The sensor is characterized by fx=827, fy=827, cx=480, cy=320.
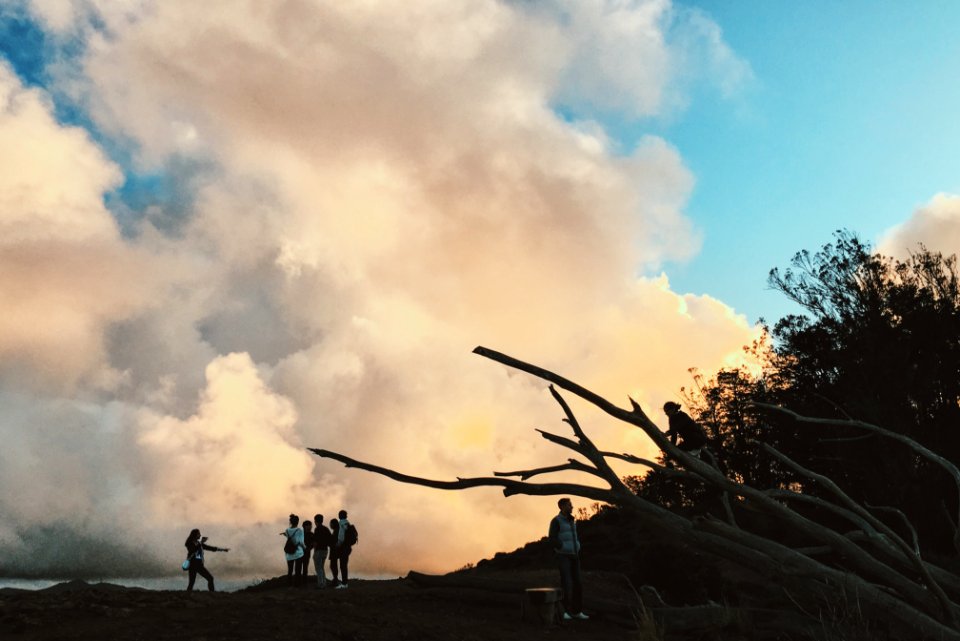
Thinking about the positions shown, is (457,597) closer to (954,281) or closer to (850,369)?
(850,369)

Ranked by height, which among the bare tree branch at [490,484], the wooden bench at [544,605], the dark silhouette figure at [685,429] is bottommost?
the wooden bench at [544,605]

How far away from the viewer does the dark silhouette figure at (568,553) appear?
39.4 ft

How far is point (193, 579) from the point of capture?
54.8 feet

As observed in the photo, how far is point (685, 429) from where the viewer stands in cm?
859

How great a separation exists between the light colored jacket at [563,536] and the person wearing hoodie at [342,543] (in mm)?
6237

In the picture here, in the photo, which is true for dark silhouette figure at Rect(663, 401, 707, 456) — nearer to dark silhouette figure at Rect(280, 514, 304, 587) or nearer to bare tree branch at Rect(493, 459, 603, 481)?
bare tree branch at Rect(493, 459, 603, 481)

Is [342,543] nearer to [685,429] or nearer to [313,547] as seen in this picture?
[313,547]

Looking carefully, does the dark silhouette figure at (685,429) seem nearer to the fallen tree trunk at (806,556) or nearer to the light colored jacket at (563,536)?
the fallen tree trunk at (806,556)

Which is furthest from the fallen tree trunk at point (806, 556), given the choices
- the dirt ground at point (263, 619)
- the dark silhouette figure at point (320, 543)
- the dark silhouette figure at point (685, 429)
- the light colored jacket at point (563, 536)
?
the dark silhouette figure at point (320, 543)

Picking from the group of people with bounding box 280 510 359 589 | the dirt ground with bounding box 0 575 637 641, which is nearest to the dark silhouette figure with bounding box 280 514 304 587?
the group of people with bounding box 280 510 359 589

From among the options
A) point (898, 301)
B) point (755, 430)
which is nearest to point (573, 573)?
point (898, 301)

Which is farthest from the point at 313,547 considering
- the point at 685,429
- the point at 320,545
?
the point at 685,429

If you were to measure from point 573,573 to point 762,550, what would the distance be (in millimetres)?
4560

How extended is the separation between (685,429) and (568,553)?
4191 mm
